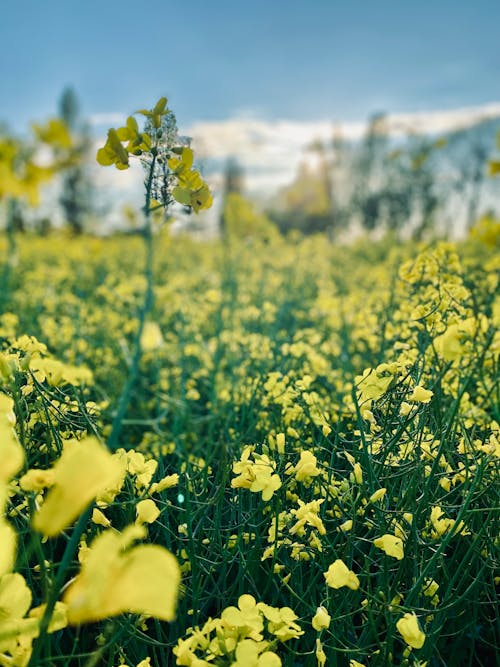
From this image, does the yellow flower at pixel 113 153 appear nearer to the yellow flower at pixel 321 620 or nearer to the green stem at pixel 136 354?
the green stem at pixel 136 354

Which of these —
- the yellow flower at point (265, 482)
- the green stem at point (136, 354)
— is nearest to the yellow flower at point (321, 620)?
the yellow flower at point (265, 482)

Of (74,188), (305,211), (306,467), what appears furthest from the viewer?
(74,188)

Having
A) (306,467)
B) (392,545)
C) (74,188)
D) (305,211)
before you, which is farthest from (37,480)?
(74,188)

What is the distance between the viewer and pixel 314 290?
6.01 m

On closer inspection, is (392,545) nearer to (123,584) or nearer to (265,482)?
(265,482)

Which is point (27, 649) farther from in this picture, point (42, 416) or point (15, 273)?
point (15, 273)

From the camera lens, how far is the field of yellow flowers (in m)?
0.72

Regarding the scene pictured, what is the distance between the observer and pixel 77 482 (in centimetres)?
52

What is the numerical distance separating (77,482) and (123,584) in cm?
11

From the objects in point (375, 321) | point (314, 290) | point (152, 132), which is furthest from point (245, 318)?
point (152, 132)

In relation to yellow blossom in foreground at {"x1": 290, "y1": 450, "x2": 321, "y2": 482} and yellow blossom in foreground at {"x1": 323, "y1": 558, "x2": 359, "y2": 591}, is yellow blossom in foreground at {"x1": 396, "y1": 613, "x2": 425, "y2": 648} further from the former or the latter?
yellow blossom in foreground at {"x1": 290, "y1": 450, "x2": 321, "y2": 482}

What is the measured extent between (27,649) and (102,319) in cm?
317

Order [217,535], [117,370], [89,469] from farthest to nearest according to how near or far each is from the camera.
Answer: [117,370]
[217,535]
[89,469]

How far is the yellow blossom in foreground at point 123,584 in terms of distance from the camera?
47cm
